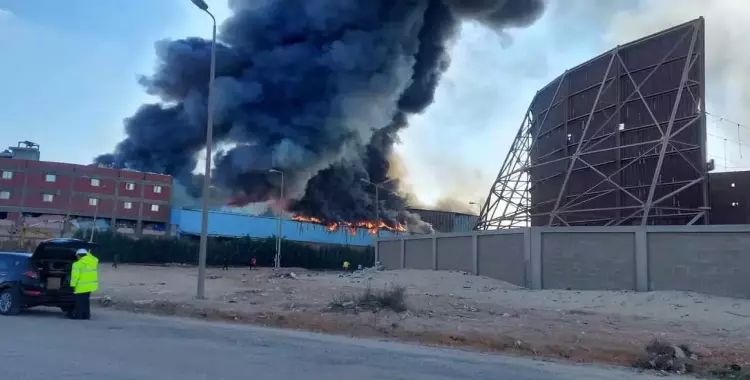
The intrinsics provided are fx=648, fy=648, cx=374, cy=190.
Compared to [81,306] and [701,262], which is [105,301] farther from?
[701,262]

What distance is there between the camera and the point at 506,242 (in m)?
25.2

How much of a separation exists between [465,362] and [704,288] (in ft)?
43.0

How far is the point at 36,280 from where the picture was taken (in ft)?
40.1

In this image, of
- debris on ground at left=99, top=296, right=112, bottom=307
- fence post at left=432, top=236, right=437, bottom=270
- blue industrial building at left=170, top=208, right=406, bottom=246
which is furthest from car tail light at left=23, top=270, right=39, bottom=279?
blue industrial building at left=170, top=208, right=406, bottom=246

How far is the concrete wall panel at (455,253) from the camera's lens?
28547 mm

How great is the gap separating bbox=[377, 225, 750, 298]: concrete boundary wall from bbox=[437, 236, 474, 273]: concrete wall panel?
2.05 ft

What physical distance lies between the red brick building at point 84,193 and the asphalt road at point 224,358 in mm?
46563

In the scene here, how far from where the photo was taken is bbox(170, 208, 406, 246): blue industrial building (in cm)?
5719

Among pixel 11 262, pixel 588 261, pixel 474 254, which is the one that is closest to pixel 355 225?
pixel 474 254

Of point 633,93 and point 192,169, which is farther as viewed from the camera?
point 192,169

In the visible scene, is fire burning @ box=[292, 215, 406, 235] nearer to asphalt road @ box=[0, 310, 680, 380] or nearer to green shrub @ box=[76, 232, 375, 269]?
green shrub @ box=[76, 232, 375, 269]

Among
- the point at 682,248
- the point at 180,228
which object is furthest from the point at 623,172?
the point at 180,228

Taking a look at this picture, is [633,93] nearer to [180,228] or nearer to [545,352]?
[545,352]

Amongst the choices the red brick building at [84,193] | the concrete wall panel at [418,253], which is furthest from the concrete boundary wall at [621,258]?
the red brick building at [84,193]
